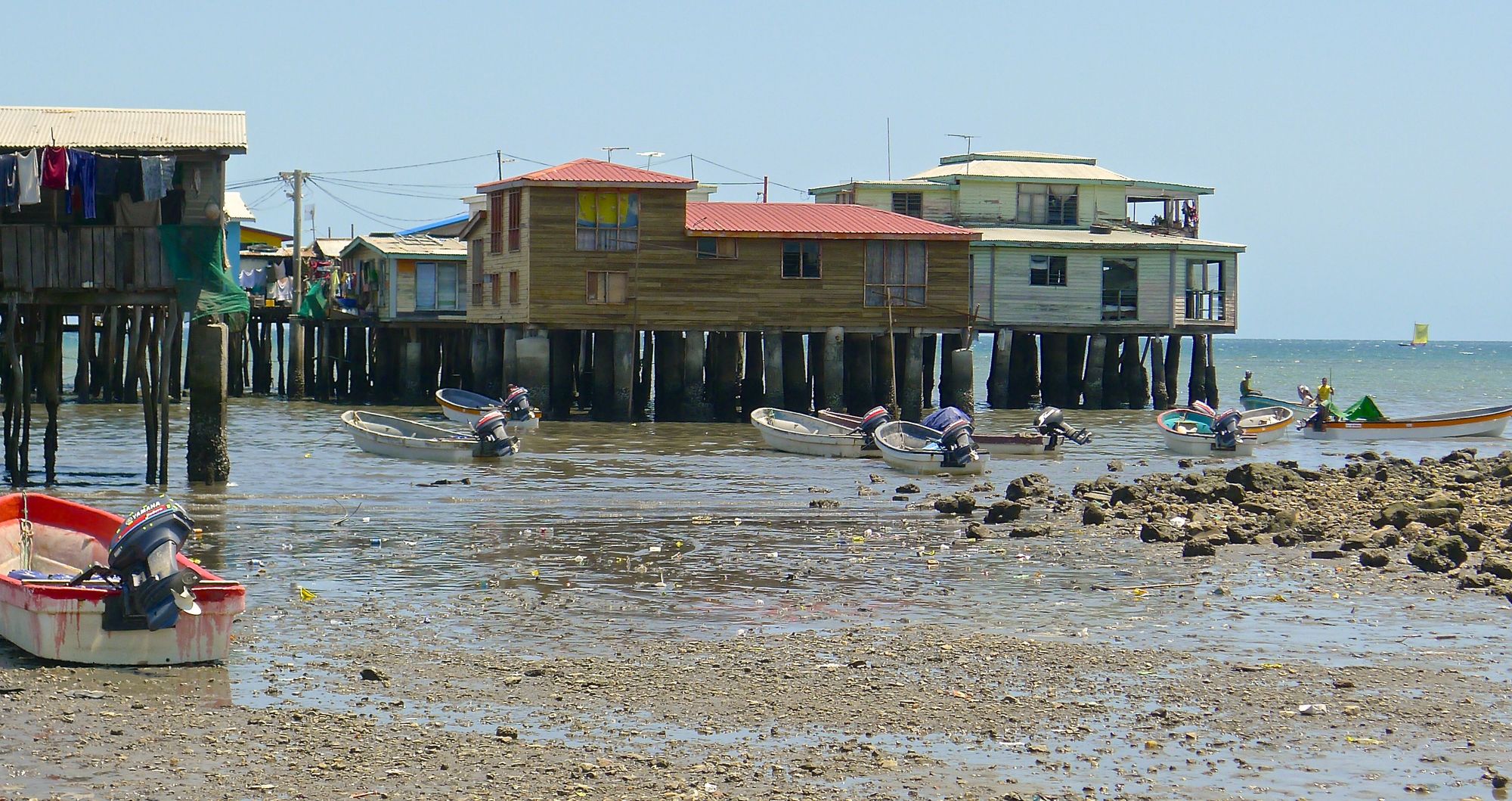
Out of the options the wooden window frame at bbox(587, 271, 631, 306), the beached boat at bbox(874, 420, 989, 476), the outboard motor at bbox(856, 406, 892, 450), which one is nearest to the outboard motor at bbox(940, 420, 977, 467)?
the beached boat at bbox(874, 420, 989, 476)

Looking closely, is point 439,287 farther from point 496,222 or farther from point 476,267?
point 496,222

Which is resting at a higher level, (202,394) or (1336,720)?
(202,394)

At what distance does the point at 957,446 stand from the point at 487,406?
14.5 metres

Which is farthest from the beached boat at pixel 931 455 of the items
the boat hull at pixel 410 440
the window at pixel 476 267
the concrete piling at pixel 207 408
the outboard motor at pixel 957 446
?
the window at pixel 476 267

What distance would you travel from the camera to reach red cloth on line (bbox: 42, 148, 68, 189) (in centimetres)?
2331

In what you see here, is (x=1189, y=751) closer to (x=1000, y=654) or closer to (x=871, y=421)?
(x=1000, y=654)

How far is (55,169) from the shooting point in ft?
76.5

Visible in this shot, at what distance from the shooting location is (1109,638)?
14.6m

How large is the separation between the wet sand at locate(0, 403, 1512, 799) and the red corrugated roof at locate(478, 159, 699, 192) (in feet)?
75.2

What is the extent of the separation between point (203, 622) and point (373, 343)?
4584 cm

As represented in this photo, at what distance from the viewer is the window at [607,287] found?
44656 mm

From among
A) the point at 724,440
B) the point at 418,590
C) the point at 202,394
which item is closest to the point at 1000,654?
the point at 418,590

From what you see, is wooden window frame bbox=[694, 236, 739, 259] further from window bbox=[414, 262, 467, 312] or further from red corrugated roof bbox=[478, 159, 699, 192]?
window bbox=[414, 262, 467, 312]

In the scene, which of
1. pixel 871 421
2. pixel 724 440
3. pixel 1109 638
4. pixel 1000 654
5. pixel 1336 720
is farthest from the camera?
pixel 724 440
